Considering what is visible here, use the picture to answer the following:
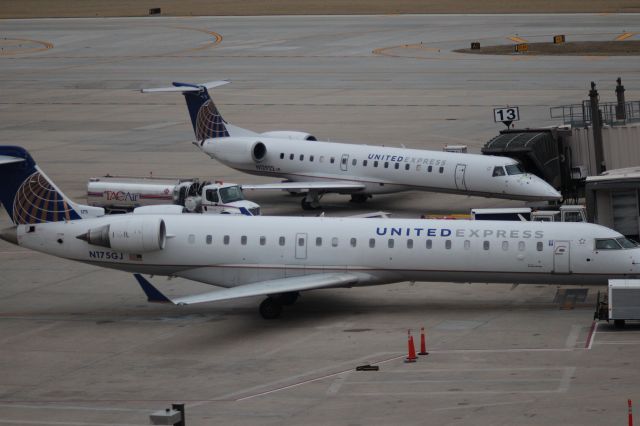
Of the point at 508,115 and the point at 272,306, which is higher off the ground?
the point at 508,115

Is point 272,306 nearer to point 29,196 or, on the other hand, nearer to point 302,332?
point 302,332

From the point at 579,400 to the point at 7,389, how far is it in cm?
1318

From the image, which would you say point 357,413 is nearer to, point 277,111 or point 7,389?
point 7,389

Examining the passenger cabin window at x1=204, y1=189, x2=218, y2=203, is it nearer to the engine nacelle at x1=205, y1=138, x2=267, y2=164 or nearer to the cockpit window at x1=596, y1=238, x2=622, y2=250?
the engine nacelle at x1=205, y1=138, x2=267, y2=164

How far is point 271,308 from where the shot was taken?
3550 cm

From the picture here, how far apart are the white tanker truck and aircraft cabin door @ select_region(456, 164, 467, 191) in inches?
307

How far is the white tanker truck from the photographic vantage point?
48.5 metres

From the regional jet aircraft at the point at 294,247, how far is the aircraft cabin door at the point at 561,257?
0.09ft

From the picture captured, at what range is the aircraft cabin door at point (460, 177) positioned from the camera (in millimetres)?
48219

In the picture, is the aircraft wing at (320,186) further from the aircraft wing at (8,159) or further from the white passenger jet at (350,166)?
the aircraft wing at (8,159)

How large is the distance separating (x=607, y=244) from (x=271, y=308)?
919 centimetres

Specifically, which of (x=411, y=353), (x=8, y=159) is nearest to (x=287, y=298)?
(x=411, y=353)

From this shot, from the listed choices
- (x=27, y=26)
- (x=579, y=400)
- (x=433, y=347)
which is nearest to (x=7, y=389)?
(x=433, y=347)

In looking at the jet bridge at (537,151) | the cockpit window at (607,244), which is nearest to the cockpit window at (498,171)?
the jet bridge at (537,151)
